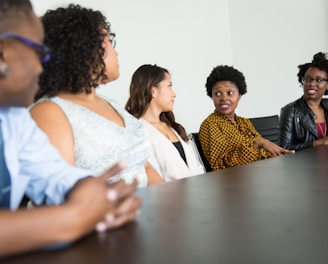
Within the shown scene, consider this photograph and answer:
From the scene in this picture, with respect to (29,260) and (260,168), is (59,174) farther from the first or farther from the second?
(260,168)

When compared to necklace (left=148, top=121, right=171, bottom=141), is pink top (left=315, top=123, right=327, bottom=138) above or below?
below

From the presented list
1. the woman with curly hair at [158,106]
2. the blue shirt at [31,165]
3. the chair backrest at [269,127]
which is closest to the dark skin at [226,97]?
the chair backrest at [269,127]

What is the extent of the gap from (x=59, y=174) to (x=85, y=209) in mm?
144

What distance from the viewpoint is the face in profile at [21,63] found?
531mm

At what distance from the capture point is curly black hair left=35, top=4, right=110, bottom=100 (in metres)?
1.03

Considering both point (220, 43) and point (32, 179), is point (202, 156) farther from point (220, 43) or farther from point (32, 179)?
point (220, 43)

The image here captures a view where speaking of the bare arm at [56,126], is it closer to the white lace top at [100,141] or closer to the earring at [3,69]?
the white lace top at [100,141]

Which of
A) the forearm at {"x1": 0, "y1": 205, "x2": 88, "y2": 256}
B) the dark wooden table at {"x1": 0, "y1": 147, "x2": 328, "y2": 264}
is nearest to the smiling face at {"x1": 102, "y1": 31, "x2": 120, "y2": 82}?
the dark wooden table at {"x1": 0, "y1": 147, "x2": 328, "y2": 264}

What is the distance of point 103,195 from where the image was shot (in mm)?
538

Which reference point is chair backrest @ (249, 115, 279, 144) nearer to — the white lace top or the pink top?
the pink top

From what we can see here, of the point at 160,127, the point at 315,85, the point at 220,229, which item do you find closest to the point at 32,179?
the point at 220,229

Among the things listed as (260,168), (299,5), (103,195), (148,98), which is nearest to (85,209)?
(103,195)

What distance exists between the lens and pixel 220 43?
3836 millimetres

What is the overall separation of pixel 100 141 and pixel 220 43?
9.88 feet
